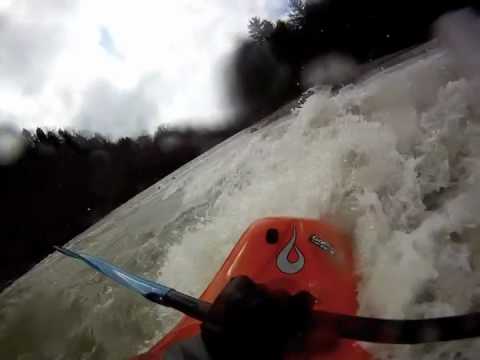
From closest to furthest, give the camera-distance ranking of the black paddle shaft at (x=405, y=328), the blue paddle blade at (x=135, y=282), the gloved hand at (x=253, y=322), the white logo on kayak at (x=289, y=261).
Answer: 1. the black paddle shaft at (x=405, y=328)
2. the gloved hand at (x=253, y=322)
3. the blue paddle blade at (x=135, y=282)
4. the white logo on kayak at (x=289, y=261)

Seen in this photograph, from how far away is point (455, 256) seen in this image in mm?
2332

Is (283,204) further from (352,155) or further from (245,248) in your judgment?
(245,248)

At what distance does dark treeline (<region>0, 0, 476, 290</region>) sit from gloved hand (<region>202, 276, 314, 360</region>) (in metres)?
17.7

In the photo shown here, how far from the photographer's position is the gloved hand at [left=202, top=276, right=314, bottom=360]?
4.41 feet

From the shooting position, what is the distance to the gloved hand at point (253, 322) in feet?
4.41

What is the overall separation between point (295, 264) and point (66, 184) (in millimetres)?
31122

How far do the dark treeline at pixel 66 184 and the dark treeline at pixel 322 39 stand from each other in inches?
179

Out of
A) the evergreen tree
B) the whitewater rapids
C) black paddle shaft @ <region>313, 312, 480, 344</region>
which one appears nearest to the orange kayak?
the whitewater rapids

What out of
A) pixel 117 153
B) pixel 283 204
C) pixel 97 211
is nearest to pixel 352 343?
pixel 283 204

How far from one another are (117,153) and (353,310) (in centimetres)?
3400

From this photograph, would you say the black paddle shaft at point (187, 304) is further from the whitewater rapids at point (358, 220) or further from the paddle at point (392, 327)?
the whitewater rapids at point (358, 220)

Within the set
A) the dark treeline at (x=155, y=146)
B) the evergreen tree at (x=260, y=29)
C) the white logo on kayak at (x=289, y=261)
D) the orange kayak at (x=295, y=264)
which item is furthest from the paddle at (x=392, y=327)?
the evergreen tree at (x=260, y=29)

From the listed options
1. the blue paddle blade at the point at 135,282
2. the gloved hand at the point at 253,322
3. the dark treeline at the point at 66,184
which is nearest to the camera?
the gloved hand at the point at 253,322

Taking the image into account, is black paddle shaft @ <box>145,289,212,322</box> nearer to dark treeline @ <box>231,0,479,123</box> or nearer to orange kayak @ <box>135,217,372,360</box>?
orange kayak @ <box>135,217,372,360</box>
